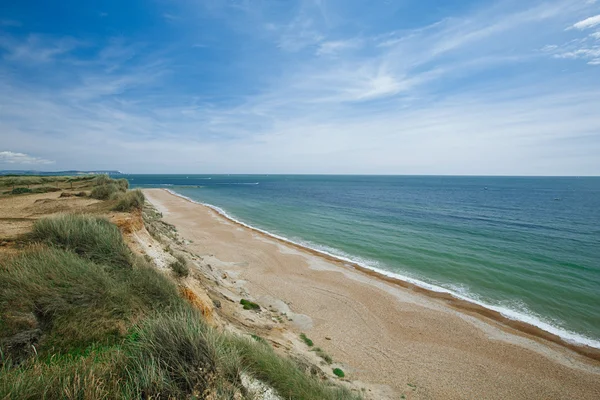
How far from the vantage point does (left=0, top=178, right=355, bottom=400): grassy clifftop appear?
9.52 ft

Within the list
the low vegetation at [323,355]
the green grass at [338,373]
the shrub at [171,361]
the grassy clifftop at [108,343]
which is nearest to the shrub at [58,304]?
the grassy clifftop at [108,343]

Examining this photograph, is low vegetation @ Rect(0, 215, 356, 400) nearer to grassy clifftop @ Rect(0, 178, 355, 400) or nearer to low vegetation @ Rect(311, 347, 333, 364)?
grassy clifftop @ Rect(0, 178, 355, 400)

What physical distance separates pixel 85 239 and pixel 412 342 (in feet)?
39.0

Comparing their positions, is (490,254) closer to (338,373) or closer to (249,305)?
(338,373)

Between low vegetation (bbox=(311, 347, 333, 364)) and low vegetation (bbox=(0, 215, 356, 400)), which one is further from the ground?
low vegetation (bbox=(0, 215, 356, 400))

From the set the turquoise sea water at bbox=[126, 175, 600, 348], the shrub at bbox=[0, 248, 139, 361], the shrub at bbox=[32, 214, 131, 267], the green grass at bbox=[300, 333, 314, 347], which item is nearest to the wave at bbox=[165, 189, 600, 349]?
the turquoise sea water at bbox=[126, 175, 600, 348]

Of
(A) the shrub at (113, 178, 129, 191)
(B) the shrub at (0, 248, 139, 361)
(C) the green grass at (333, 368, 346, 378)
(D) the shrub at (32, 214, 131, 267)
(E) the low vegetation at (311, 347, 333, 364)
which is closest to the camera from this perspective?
(B) the shrub at (0, 248, 139, 361)

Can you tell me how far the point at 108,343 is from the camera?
417 cm

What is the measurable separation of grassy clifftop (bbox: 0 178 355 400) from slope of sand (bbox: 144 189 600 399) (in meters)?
5.35

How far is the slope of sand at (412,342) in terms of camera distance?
8555mm

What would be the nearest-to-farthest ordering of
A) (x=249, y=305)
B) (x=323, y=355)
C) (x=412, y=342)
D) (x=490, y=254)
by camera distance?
1. (x=323, y=355)
2. (x=412, y=342)
3. (x=249, y=305)
4. (x=490, y=254)

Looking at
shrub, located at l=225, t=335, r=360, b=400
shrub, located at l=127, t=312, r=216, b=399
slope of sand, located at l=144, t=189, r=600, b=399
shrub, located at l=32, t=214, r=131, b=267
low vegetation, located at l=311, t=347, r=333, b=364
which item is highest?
shrub, located at l=32, t=214, r=131, b=267

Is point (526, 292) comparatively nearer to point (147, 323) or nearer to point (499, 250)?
point (499, 250)

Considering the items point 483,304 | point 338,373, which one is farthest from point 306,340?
point 483,304
